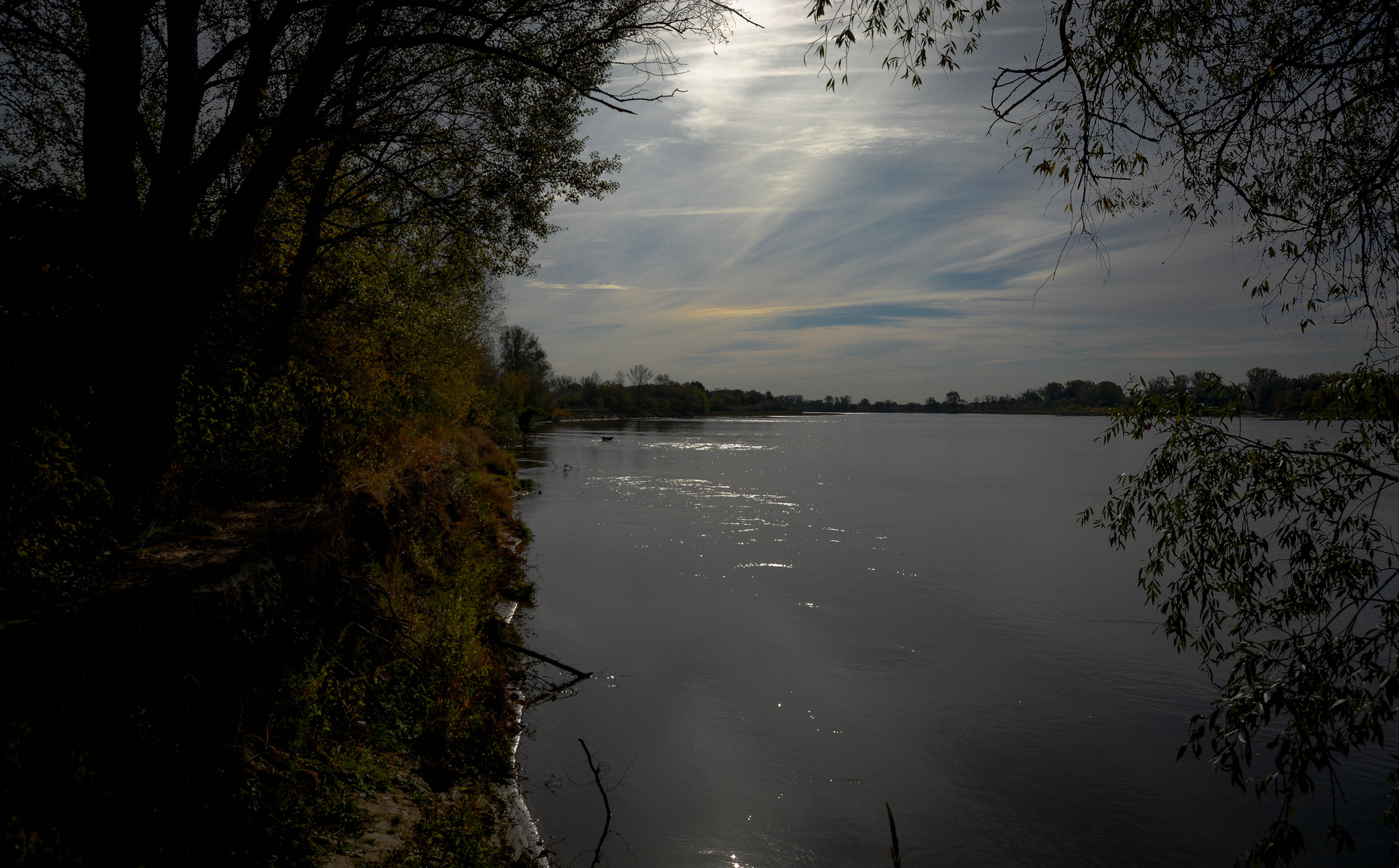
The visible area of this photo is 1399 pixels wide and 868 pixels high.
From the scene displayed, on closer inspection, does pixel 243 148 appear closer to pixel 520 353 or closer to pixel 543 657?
pixel 543 657

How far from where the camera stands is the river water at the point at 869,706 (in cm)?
902

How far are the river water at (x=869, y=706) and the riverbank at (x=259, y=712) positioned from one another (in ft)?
5.46

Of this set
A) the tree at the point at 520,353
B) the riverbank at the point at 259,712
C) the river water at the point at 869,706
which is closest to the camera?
the riverbank at the point at 259,712

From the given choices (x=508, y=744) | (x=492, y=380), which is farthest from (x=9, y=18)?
(x=492, y=380)

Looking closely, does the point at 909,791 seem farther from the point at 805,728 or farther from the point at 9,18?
the point at 9,18

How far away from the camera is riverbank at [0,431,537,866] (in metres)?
4.41

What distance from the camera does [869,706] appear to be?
12805mm

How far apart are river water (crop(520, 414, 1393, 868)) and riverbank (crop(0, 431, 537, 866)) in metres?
1.66

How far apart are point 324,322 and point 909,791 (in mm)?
12119

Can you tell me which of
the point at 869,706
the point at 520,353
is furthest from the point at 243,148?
the point at 520,353

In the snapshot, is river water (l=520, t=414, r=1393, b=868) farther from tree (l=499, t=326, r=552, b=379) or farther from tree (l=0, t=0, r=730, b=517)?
tree (l=499, t=326, r=552, b=379)

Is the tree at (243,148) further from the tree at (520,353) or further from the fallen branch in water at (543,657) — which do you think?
the tree at (520,353)

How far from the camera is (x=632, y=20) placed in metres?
8.02

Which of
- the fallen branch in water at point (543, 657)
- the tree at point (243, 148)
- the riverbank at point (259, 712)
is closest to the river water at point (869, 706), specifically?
the fallen branch in water at point (543, 657)
